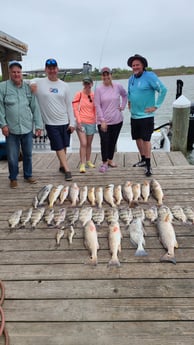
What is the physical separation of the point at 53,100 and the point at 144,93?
52.8 inches

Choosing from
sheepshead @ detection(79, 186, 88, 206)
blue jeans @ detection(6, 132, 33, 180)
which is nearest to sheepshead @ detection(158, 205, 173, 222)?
sheepshead @ detection(79, 186, 88, 206)

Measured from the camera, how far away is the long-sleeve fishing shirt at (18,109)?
3.96 meters

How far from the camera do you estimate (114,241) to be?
8.97ft

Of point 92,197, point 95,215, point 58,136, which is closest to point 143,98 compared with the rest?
point 58,136

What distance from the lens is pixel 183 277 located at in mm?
2301

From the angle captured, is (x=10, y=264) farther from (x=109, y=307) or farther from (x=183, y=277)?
(x=183, y=277)

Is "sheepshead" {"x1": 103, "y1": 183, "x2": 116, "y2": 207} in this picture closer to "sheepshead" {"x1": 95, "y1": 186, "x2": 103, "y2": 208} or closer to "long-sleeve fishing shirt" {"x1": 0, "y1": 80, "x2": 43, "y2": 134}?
"sheepshead" {"x1": 95, "y1": 186, "x2": 103, "y2": 208}

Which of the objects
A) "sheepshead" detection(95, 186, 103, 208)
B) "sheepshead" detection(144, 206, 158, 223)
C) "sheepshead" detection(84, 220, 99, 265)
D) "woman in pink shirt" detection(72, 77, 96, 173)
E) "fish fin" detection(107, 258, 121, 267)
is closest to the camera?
"fish fin" detection(107, 258, 121, 267)

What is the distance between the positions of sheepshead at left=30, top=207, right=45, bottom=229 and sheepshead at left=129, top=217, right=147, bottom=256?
1.01 meters

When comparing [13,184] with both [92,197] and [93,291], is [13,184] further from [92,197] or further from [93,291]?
[93,291]

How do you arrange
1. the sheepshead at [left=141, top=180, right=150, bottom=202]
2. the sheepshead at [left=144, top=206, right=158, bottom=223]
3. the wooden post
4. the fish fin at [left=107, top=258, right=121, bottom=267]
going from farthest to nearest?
the wooden post → the sheepshead at [left=141, top=180, right=150, bottom=202] → the sheepshead at [left=144, top=206, right=158, bottom=223] → the fish fin at [left=107, top=258, right=121, bottom=267]

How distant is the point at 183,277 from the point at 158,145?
7322 mm

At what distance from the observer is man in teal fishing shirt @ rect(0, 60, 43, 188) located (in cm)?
395

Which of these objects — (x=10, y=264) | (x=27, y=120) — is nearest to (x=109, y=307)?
(x=10, y=264)
